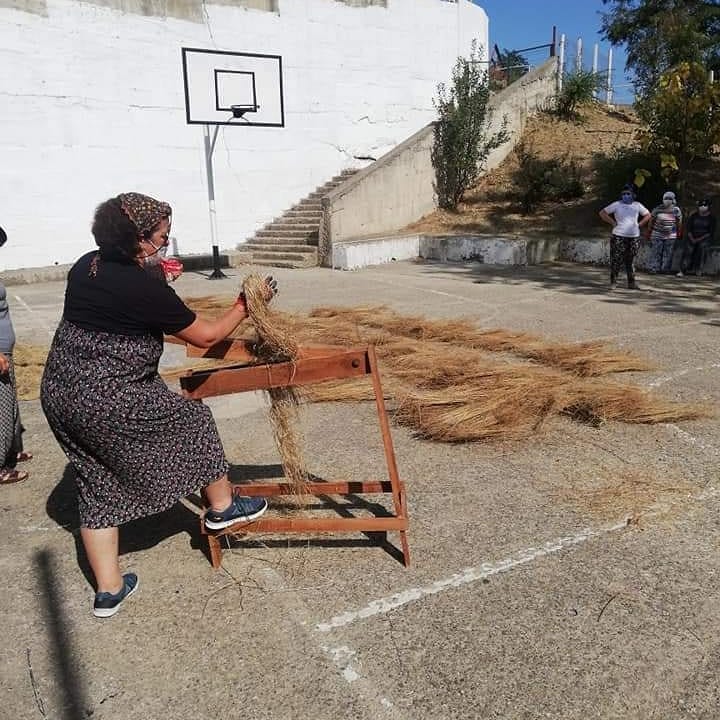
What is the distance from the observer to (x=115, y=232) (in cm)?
238

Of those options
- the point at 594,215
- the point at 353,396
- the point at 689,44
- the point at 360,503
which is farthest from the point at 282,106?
the point at 360,503

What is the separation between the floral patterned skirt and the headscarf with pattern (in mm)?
411

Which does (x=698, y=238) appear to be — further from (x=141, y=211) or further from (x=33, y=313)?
(x=141, y=211)

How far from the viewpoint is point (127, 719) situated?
80.7 inches

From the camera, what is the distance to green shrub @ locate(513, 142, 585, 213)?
15352mm

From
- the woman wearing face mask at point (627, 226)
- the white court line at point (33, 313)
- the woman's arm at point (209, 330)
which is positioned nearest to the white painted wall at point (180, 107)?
the white court line at point (33, 313)

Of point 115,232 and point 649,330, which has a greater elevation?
point 115,232

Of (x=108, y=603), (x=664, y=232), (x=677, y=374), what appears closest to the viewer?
(x=108, y=603)

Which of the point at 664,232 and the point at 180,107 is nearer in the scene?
the point at 664,232

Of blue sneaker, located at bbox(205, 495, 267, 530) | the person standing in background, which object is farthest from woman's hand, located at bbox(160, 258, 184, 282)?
blue sneaker, located at bbox(205, 495, 267, 530)

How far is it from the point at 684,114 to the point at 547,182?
13.5 feet

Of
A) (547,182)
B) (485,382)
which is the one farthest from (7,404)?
(547,182)

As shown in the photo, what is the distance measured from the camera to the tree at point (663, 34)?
40.5ft

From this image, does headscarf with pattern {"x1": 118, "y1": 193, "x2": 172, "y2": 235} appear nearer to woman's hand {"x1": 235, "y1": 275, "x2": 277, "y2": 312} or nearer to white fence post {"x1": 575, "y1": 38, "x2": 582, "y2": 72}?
woman's hand {"x1": 235, "y1": 275, "x2": 277, "y2": 312}
